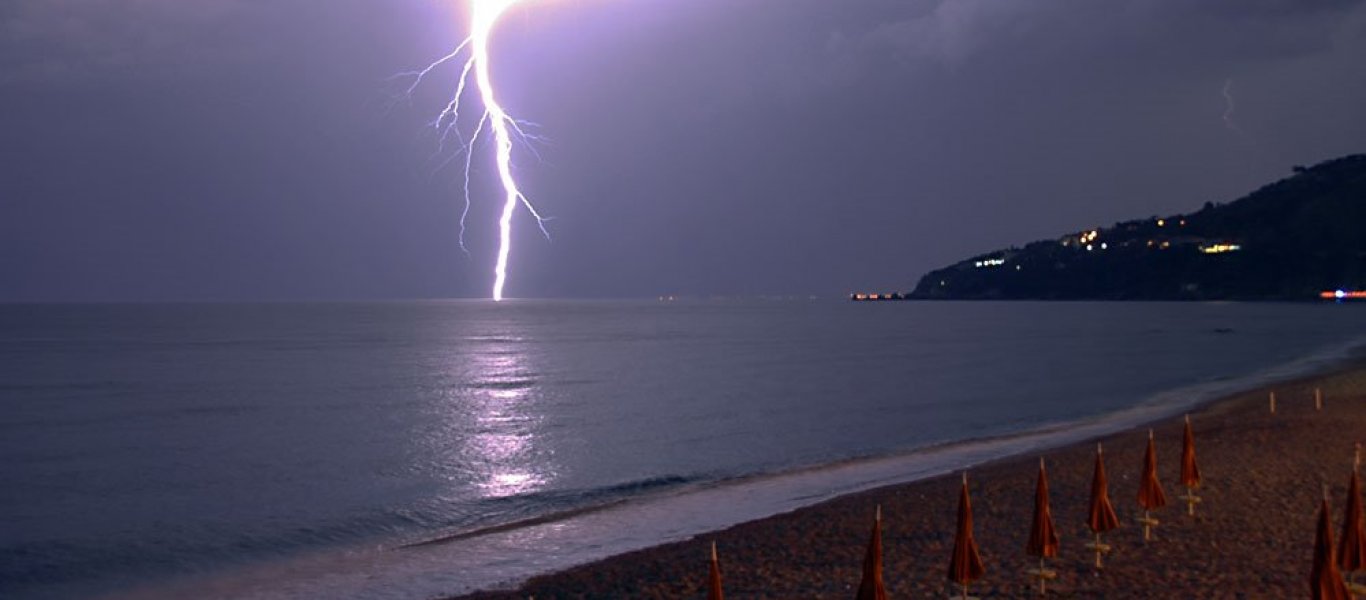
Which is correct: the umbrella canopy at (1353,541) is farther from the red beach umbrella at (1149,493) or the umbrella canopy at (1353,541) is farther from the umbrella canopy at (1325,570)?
the red beach umbrella at (1149,493)

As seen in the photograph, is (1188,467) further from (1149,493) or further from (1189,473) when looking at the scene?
(1149,493)

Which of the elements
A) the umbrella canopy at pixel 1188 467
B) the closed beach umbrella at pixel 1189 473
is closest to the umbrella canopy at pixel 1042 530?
the closed beach umbrella at pixel 1189 473

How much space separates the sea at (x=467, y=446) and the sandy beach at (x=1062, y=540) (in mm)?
1915

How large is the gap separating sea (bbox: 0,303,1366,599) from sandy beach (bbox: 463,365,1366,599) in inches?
75.4

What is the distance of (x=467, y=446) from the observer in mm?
32906

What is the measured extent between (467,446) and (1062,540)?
21.7m

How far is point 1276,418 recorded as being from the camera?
28797 millimetres

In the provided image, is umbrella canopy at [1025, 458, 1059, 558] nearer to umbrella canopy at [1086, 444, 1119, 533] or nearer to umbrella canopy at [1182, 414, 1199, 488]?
umbrella canopy at [1086, 444, 1119, 533]

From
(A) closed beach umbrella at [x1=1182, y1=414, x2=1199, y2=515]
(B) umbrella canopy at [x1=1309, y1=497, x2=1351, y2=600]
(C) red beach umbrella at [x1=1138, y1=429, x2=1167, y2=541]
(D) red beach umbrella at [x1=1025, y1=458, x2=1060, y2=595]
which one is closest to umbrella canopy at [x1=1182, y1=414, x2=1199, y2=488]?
(A) closed beach umbrella at [x1=1182, y1=414, x2=1199, y2=515]

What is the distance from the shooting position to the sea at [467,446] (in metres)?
18.4

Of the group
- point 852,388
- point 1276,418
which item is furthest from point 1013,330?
point 1276,418

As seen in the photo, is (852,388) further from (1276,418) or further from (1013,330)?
(1013,330)

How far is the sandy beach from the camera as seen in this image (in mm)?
12555

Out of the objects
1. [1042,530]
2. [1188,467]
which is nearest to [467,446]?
[1188,467]
